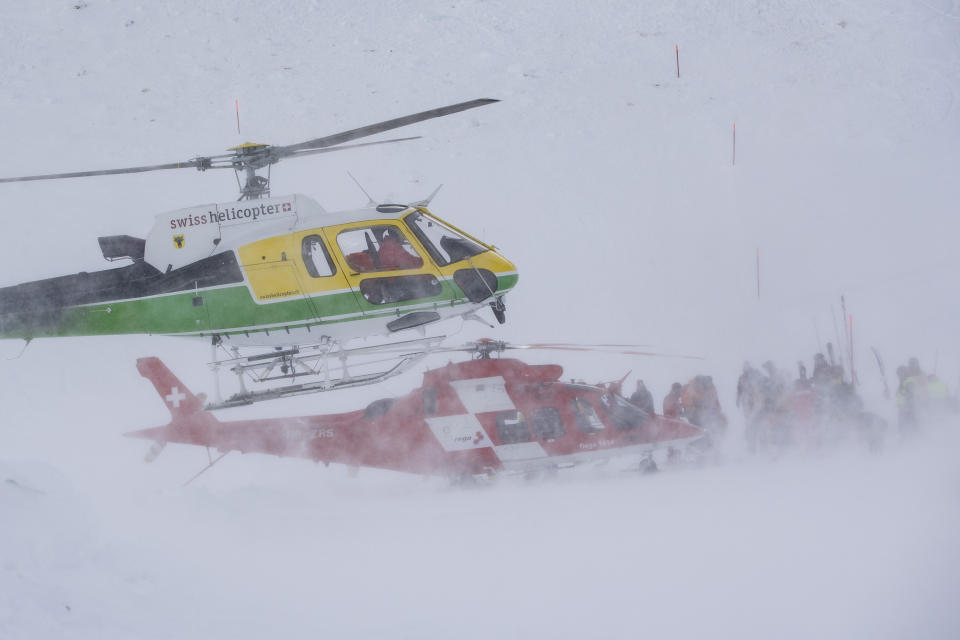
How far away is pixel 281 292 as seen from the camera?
8.78 m

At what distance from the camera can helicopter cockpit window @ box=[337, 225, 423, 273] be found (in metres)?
8.77

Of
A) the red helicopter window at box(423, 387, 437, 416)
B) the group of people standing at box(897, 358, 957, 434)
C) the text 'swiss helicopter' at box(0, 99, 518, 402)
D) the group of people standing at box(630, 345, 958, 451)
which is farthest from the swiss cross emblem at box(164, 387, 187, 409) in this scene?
the group of people standing at box(897, 358, 957, 434)

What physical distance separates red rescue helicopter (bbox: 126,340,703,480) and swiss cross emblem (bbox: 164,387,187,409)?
11 millimetres

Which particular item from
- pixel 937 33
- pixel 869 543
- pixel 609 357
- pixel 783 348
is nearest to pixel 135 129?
pixel 609 357

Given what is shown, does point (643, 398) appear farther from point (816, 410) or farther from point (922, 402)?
point (922, 402)

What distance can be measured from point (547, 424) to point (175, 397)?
4.25 metres

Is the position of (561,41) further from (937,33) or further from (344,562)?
(344,562)

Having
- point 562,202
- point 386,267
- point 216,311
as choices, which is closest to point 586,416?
point 386,267

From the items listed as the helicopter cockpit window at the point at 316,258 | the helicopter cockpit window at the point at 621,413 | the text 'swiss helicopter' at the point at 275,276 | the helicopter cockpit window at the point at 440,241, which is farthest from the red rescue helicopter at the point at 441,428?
the helicopter cockpit window at the point at 316,258

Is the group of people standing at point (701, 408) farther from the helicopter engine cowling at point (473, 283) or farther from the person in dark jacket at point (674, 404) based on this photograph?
the helicopter engine cowling at point (473, 283)

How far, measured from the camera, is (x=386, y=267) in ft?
28.8

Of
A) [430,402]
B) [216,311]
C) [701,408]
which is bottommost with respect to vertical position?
[701,408]

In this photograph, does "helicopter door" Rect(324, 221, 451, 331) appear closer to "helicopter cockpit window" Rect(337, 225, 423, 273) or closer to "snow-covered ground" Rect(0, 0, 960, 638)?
"helicopter cockpit window" Rect(337, 225, 423, 273)

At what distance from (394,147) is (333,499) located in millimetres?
7769
